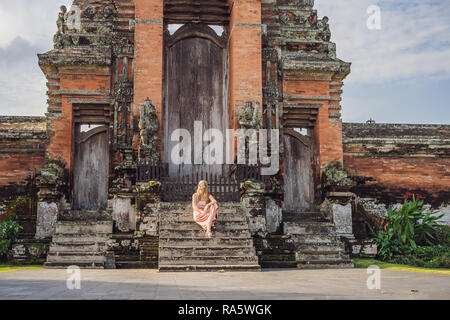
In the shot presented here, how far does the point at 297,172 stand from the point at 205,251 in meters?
5.96

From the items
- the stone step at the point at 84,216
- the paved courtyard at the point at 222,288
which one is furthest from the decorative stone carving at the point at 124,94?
the paved courtyard at the point at 222,288

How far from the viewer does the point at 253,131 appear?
11977 mm

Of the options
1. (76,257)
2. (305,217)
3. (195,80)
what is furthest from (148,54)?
(305,217)

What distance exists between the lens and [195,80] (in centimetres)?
1409

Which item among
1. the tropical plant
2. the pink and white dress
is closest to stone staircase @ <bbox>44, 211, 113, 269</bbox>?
the pink and white dress

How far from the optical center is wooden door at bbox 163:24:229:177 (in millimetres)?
13852

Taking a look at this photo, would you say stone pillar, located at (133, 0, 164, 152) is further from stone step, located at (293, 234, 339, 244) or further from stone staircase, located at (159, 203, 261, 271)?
stone step, located at (293, 234, 339, 244)

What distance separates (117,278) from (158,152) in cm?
521

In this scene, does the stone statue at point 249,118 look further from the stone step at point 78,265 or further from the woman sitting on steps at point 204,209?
the stone step at point 78,265

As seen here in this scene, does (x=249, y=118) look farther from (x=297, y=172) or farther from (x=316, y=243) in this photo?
(x=316, y=243)

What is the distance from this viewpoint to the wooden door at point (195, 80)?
13.9 m

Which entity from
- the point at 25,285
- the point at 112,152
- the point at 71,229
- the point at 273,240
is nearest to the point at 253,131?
the point at 273,240

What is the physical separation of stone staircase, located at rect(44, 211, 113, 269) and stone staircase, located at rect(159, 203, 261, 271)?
1702 millimetres

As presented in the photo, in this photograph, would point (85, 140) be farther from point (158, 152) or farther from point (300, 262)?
point (300, 262)
